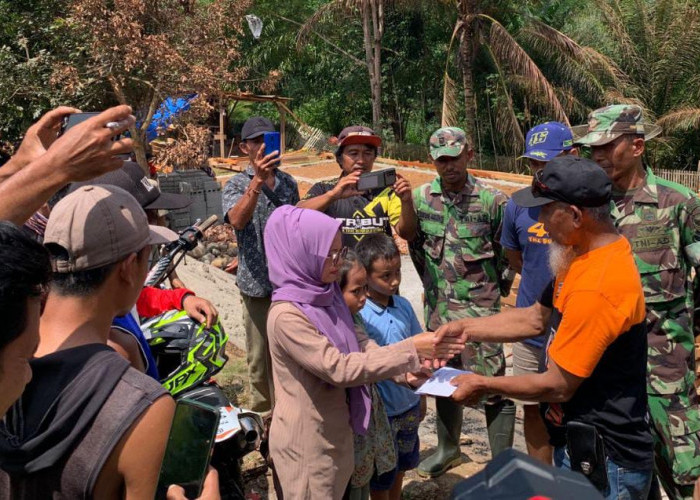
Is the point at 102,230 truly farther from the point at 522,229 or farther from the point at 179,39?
the point at 179,39

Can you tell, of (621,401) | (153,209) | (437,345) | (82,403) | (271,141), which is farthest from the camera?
(271,141)

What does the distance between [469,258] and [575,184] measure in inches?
72.5

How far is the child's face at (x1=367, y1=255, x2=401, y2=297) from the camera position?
11.7ft

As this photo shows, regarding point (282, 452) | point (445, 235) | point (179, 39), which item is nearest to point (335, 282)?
point (282, 452)

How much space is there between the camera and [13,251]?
1.49 m

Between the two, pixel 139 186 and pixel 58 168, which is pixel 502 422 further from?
pixel 58 168

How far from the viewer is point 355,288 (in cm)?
321

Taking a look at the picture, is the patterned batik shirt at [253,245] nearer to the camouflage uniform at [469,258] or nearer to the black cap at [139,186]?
the black cap at [139,186]

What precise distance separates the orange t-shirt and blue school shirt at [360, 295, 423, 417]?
1.06 meters

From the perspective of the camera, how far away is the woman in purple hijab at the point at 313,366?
2.76 meters

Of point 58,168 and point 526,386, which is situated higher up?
point 58,168

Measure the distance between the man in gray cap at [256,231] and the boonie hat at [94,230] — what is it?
8.90 feet

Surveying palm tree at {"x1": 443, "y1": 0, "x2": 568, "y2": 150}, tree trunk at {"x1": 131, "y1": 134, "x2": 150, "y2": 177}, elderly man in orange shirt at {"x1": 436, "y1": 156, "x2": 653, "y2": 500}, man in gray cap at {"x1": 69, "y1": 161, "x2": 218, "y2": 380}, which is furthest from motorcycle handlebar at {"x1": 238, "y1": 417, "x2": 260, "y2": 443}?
palm tree at {"x1": 443, "y1": 0, "x2": 568, "y2": 150}

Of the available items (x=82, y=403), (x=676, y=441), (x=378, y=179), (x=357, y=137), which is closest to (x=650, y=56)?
(x=357, y=137)
